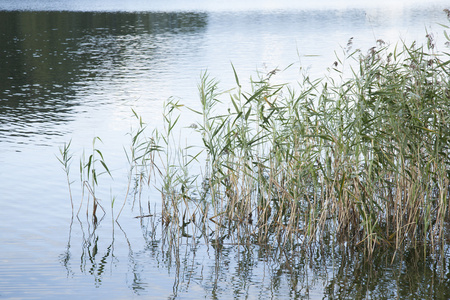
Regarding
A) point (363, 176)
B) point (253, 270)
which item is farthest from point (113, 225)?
point (363, 176)

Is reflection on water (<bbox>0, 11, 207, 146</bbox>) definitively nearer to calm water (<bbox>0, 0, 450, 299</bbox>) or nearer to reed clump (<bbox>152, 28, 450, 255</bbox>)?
calm water (<bbox>0, 0, 450, 299</bbox>)

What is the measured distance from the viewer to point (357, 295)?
5137 mm

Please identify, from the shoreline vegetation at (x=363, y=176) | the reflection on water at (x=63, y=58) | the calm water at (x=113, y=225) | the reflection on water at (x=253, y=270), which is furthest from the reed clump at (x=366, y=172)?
the reflection on water at (x=63, y=58)

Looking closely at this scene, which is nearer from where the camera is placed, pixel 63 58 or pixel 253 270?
pixel 253 270

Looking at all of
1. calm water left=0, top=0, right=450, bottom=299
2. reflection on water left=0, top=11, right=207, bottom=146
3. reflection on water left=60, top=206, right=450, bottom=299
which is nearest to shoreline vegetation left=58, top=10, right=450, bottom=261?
reflection on water left=60, top=206, right=450, bottom=299

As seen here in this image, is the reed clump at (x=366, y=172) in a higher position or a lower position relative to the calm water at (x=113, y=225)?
higher

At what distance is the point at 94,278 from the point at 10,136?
21.8 feet

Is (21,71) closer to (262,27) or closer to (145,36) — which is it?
(145,36)

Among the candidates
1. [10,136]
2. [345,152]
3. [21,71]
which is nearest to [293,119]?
[345,152]

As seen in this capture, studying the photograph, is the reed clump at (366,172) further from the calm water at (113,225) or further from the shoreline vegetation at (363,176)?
the calm water at (113,225)

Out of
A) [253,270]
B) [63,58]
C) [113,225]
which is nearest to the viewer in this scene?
[253,270]

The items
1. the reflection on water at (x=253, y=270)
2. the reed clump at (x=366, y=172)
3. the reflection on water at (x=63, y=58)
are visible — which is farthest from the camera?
the reflection on water at (x=63, y=58)

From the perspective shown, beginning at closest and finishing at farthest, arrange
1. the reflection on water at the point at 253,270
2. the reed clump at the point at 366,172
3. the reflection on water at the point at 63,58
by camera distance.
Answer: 1. the reflection on water at the point at 253,270
2. the reed clump at the point at 366,172
3. the reflection on water at the point at 63,58

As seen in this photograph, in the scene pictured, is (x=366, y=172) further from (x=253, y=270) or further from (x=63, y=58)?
(x=63, y=58)
